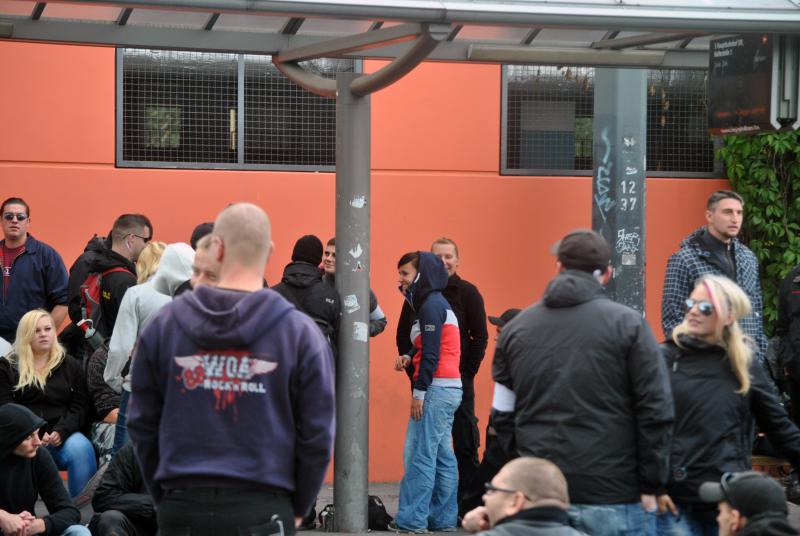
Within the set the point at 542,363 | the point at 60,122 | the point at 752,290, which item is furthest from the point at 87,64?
the point at 542,363

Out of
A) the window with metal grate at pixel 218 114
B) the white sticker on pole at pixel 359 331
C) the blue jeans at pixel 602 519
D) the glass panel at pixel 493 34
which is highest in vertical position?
the glass panel at pixel 493 34

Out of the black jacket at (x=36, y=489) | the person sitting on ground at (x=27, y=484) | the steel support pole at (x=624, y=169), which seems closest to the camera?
the person sitting on ground at (x=27, y=484)

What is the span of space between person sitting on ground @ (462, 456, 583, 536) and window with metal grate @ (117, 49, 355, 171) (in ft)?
21.2

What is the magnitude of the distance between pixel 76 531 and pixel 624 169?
4.54 m

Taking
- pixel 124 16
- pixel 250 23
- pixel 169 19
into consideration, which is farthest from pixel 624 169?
pixel 124 16

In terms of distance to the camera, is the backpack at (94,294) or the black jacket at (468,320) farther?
the black jacket at (468,320)

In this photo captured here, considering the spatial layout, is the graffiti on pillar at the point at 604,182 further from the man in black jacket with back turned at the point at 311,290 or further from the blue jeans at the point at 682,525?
the blue jeans at the point at 682,525

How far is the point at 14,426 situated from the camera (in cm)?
705

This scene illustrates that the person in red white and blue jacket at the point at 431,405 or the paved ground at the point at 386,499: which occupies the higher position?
the person in red white and blue jacket at the point at 431,405

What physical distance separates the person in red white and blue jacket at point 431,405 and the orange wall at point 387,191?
1.68 m

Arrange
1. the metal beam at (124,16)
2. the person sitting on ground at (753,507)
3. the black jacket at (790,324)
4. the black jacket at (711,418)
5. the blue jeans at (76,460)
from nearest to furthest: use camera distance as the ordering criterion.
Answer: the person sitting on ground at (753,507)
the black jacket at (711,418)
the metal beam at (124,16)
the blue jeans at (76,460)
the black jacket at (790,324)

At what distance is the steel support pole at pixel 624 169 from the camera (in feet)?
30.5

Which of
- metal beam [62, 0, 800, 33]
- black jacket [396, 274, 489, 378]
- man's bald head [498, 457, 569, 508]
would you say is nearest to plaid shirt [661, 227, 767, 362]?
metal beam [62, 0, 800, 33]

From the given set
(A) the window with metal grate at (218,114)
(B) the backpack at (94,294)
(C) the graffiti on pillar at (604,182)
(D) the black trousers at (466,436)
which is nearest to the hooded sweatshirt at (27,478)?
(B) the backpack at (94,294)
